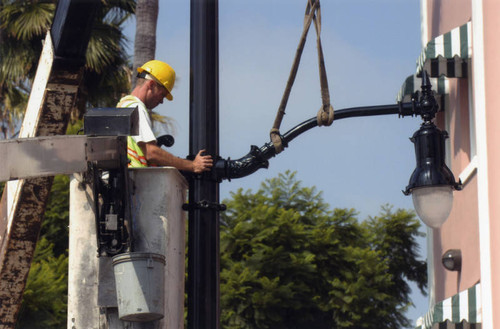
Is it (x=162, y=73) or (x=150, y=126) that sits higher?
(x=162, y=73)

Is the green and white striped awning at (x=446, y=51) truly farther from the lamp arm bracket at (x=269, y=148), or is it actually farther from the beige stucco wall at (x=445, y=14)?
the lamp arm bracket at (x=269, y=148)

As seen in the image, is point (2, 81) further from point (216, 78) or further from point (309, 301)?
point (216, 78)

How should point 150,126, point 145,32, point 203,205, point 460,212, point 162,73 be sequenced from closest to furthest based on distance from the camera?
point 203,205
point 150,126
point 162,73
point 460,212
point 145,32

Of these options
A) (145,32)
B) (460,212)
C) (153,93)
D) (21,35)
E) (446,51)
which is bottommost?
(153,93)

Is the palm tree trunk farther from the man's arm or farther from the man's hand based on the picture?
the man's hand

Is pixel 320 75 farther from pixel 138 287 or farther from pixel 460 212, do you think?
pixel 460 212

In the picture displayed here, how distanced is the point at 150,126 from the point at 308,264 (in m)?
20.7

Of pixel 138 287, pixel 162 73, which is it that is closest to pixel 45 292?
pixel 162 73

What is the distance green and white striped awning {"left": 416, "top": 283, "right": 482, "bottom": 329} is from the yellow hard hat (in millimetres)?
5709

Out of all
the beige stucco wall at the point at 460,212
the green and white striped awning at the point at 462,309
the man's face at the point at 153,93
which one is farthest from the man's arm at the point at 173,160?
the beige stucco wall at the point at 460,212

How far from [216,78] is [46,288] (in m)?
17.5

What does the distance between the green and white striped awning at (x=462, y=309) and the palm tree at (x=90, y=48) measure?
1566 cm

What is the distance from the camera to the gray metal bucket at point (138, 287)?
5836mm

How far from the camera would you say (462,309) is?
12094 millimetres
